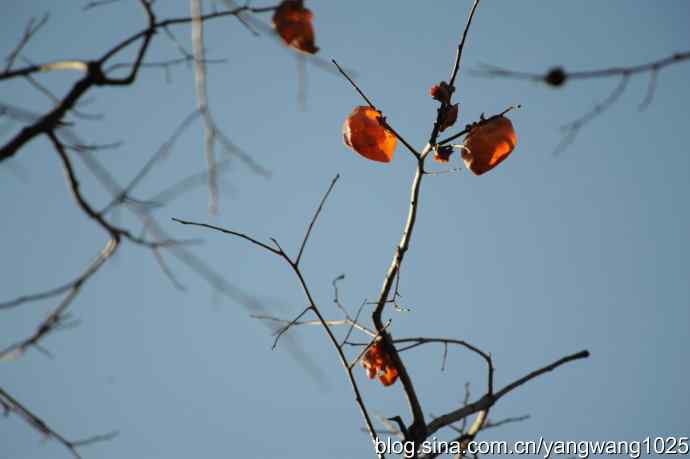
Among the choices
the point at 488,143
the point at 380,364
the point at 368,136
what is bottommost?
the point at 380,364

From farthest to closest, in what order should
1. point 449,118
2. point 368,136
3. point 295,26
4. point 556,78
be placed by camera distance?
point 368,136 < point 449,118 < point 295,26 < point 556,78

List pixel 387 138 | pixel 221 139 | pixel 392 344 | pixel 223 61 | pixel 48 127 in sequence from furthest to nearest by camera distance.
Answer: pixel 387 138
pixel 392 344
pixel 223 61
pixel 221 139
pixel 48 127

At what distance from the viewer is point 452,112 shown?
2.37 meters

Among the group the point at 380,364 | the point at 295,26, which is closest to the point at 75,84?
the point at 295,26

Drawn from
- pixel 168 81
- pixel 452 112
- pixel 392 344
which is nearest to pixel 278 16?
pixel 168 81

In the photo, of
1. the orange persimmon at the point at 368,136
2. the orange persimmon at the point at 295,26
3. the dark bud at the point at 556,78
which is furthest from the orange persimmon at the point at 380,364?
the dark bud at the point at 556,78

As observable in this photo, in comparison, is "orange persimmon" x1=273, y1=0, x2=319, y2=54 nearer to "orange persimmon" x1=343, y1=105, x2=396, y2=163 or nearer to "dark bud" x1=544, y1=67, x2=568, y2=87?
"orange persimmon" x1=343, y1=105, x2=396, y2=163

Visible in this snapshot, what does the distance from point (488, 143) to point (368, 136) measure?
1.77 ft

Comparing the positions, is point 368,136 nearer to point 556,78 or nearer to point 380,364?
point 380,364

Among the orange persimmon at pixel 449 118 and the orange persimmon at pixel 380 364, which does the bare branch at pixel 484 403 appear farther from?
the orange persimmon at pixel 449 118

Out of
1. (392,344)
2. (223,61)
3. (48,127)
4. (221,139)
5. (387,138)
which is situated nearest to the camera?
(48,127)

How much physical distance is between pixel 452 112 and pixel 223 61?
964 mm

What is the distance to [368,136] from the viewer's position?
2.58 m

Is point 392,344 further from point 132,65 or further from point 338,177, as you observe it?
point 132,65
